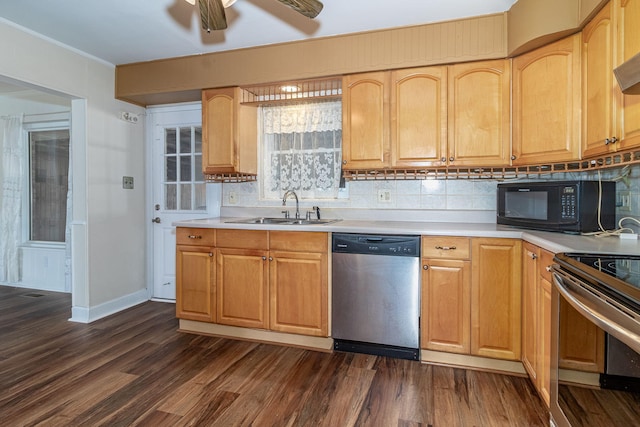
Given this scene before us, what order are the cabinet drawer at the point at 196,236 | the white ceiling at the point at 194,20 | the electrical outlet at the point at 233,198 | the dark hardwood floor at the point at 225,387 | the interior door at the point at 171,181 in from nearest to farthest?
the dark hardwood floor at the point at 225,387 → the white ceiling at the point at 194,20 → the cabinet drawer at the point at 196,236 → the electrical outlet at the point at 233,198 → the interior door at the point at 171,181

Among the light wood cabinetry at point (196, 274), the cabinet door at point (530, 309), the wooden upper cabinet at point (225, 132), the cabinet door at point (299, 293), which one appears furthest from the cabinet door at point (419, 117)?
the light wood cabinetry at point (196, 274)

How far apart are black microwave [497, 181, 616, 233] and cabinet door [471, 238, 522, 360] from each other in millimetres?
234

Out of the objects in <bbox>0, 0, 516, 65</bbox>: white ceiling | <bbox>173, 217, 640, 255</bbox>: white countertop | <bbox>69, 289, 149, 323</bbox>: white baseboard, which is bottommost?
<bbox>69, 289, 149, 323</bbox>: white baseboard

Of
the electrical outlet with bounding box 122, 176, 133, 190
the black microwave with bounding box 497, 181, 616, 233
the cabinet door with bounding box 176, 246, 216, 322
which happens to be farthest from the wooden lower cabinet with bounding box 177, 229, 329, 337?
the black microwave with bounding box 497, 181, 616, 233

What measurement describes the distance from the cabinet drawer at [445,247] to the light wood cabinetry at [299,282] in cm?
70

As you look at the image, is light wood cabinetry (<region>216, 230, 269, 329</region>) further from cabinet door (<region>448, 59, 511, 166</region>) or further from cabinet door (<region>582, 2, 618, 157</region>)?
cabinet door (<region>582, 2, 618, 157</region>)

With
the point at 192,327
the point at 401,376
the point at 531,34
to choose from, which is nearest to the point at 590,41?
the point at 531,34

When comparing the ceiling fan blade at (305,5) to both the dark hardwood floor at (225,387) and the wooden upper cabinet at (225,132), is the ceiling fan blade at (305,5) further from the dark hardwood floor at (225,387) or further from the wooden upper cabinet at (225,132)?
the dark hardwood floor at (225,387)

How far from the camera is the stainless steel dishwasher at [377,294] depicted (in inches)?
93.6

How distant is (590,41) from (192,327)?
3.38 m

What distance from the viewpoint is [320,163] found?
325 cm

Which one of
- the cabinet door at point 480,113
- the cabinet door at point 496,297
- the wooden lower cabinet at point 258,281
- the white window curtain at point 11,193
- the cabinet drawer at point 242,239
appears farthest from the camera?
the white window curtain at point 11,193

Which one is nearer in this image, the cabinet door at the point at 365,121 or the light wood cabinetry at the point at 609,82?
the light wood cabinetry at the point at 609,82

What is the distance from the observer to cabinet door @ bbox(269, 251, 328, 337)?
8.42ft
